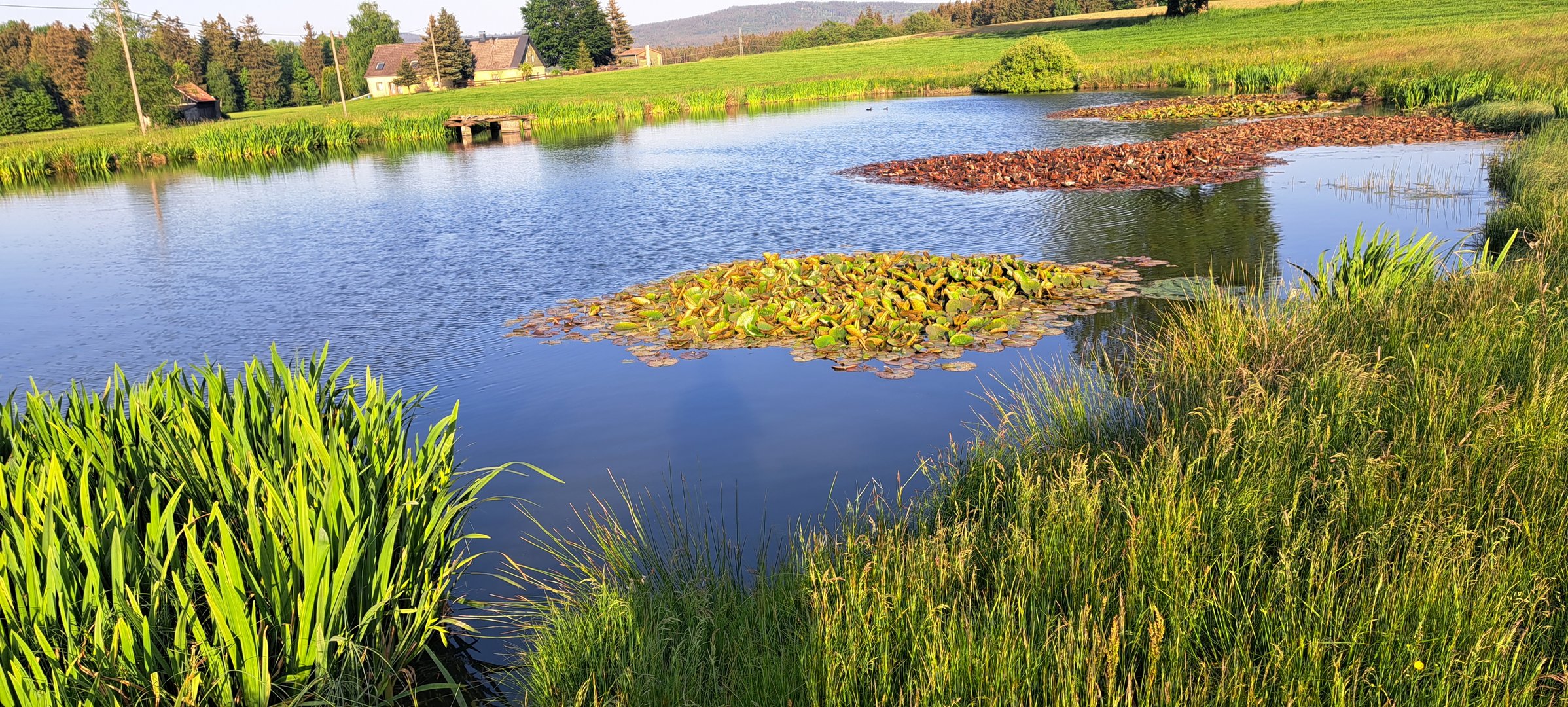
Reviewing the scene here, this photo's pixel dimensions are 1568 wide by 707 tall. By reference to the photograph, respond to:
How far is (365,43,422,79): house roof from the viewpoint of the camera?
268 feet

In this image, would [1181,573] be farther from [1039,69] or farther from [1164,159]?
[1039,69]

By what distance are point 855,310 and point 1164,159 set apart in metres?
11.2

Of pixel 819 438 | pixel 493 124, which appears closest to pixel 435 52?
pixel 493 124

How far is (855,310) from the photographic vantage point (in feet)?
28.1

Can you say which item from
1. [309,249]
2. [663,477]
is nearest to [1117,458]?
[663,477]

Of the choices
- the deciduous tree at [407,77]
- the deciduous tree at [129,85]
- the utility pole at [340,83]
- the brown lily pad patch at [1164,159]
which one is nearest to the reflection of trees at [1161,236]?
the brown lily pad patch at [1164,159]

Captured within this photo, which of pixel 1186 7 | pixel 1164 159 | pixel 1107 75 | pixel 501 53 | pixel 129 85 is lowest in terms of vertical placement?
pixel 1164 159

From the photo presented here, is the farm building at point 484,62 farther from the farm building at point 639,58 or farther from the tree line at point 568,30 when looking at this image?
the farm building at point 639,58

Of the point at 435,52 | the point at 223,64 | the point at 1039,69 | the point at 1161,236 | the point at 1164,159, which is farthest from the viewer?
the point at 223,64

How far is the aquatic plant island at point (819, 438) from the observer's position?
2.92 metres

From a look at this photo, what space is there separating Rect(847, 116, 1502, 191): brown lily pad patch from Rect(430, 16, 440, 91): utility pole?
2318 inches

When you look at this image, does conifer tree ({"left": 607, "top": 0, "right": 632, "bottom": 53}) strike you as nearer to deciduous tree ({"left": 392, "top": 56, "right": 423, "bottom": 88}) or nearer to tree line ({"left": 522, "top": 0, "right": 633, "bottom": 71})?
Result: tree line ({"left": 522, "top": 0, "right": 633, "bottom": 71})

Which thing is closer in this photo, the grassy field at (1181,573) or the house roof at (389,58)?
the grassy field at (1181,573)

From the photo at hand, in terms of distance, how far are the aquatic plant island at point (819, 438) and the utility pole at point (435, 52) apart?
54603mm
